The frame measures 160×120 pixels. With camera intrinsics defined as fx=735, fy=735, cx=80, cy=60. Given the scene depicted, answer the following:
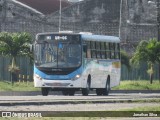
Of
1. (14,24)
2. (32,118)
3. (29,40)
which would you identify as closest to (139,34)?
(14,24)

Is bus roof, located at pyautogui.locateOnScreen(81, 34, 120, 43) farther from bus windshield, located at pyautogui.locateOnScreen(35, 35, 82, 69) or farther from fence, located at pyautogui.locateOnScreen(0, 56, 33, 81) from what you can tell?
fence, located at pyautogui.locateOnScreen(0, 56, 33, 81)

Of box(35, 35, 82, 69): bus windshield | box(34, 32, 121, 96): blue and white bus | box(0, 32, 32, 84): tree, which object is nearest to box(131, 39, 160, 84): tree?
box(0, 32, 32, 84): tree

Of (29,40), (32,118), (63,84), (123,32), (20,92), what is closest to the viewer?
(32,118)

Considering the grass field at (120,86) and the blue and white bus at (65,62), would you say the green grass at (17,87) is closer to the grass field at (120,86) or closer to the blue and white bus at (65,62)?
the grass field at (120,86)

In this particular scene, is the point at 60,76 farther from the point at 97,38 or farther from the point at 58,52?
the point at 97,38

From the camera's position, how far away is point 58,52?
36000mm

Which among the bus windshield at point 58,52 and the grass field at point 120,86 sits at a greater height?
the bus windshield at point 58,52

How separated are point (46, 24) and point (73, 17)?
307cm

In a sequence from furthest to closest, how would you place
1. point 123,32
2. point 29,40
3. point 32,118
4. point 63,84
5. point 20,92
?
point 123,32 → point 29,40 → point 20,92 → point 63,84 → point 32,118

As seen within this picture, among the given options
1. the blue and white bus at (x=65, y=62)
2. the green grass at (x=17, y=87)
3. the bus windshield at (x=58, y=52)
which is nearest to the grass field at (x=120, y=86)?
the green grass at (x=17, y=87)

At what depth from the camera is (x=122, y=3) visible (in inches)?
3044

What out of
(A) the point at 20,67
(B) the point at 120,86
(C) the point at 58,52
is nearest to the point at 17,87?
(B) the point at 120,86

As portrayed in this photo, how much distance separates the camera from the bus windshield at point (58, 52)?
35906 millimetres

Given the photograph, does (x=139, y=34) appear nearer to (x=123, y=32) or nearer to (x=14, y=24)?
(x=123, y=32)
